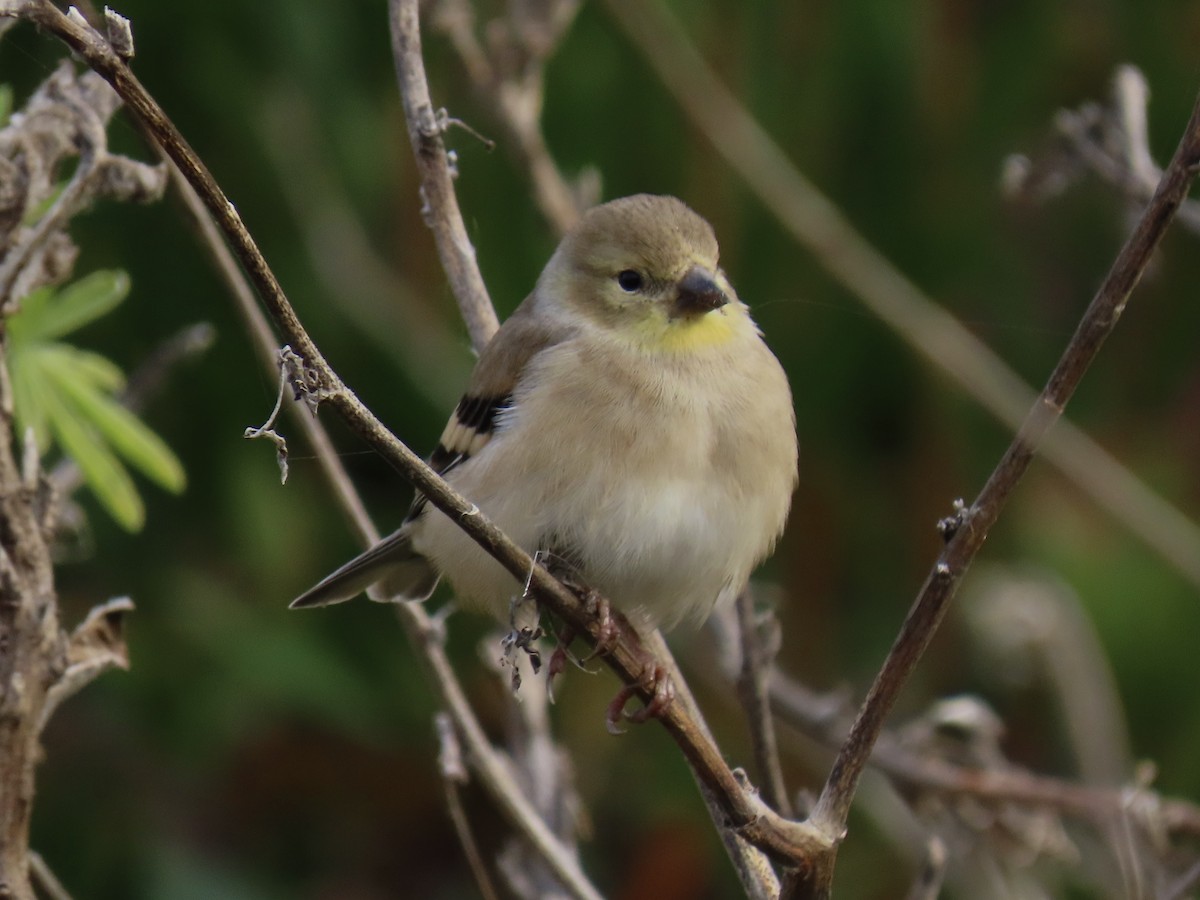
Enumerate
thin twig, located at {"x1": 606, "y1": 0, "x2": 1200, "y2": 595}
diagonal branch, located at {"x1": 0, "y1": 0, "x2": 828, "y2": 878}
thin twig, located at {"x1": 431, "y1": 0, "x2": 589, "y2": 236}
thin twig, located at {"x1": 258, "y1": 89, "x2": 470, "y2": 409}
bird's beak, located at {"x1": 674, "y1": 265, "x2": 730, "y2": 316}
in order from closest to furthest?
diagonal branch, located at {"x1": 0, "y1": 0, "x2": 828, "y2": 878}, bird's beak, located at {"x1": 674, "y1": 265, "x2": 730, "y2": 316}, thin twig, located at {"x1": 431, "y1": 0, "x2": 589, "y2": 236}, thin twig, located at {"x1": 606, "y1": 0, "x2": 1200, "y2": 595}, thin twig, located at {"x1": 258, "y1": 89, "x2": 470, "y2": 409}

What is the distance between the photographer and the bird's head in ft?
9.31

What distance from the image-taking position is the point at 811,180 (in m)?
4.55

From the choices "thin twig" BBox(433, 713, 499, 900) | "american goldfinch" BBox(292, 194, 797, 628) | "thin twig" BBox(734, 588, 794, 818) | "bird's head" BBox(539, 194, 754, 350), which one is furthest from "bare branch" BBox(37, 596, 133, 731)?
"bird's head" BBox(539, 194, 754, 350)

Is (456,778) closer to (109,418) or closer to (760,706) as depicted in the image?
(760,706)

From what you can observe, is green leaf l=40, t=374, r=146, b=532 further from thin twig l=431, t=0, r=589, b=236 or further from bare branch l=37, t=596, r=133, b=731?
thin twig l=431, t=0, r=589, b=236

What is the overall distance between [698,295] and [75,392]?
1.09m

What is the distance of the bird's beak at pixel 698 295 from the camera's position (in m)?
2.83

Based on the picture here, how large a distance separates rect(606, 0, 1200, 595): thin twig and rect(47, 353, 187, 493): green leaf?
1.59 metres

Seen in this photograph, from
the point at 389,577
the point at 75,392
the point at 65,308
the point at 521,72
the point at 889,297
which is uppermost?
the point at 521,72

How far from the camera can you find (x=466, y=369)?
4.23 meters

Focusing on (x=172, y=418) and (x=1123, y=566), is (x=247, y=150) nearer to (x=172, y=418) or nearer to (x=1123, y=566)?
(x=172, y=418)

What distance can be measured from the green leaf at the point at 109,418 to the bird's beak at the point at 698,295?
37.5 inches

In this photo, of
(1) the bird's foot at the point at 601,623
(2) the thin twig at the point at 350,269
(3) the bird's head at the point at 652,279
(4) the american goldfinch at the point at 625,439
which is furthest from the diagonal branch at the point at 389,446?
(2) the thin twig at the point at 350,269

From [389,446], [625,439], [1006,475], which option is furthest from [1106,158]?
[389,446]
